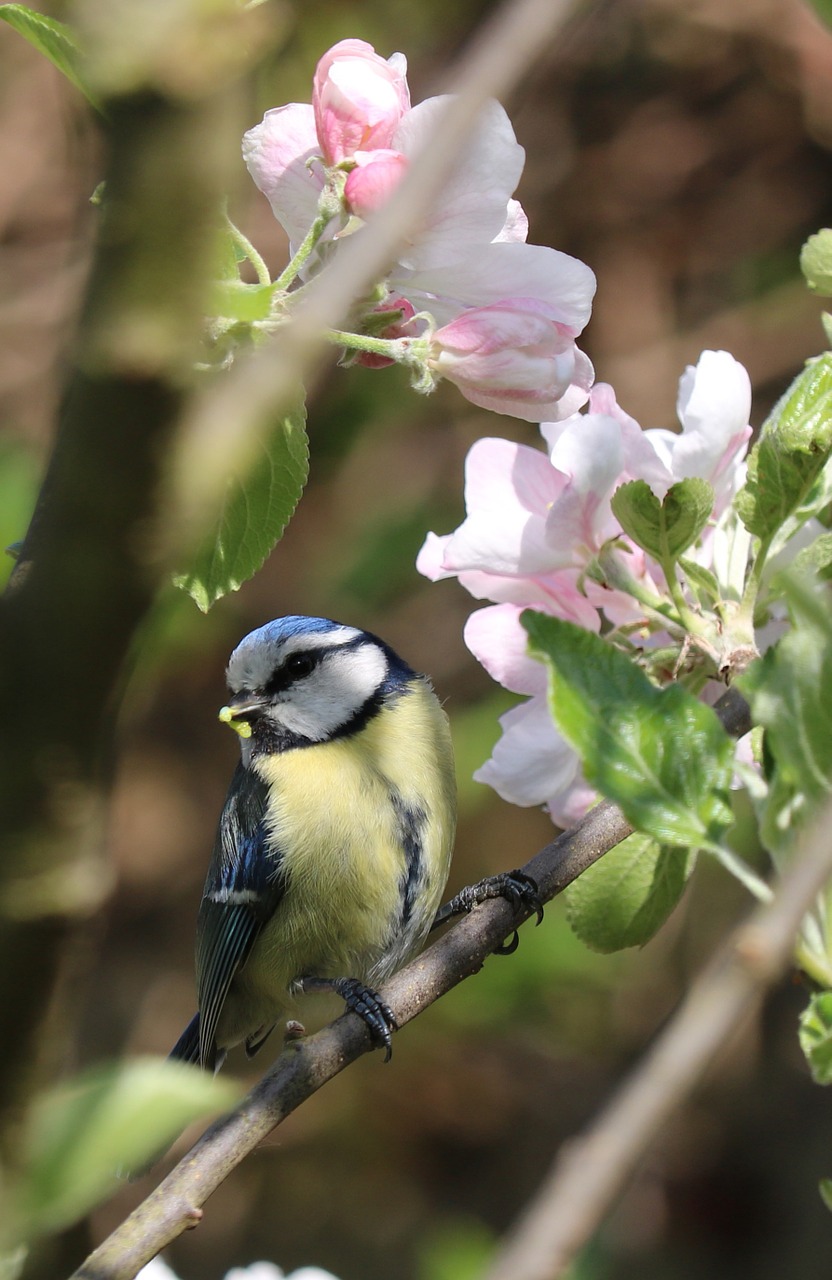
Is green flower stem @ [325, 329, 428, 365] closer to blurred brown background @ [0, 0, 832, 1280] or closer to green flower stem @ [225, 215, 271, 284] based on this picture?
green flower stem @ [225, 215, 271, 284]

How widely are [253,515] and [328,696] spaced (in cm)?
102

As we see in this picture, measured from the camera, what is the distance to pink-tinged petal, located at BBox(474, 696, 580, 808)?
2.92ft

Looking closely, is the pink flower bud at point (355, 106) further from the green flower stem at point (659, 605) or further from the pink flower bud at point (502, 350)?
the green flower stem at point (659, 605)

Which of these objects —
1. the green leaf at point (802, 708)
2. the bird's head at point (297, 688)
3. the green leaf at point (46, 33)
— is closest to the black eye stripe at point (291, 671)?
the bird's head at point (297, 688)

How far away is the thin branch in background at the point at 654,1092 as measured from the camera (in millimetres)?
269

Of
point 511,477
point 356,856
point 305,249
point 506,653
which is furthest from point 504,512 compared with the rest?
point 356,856

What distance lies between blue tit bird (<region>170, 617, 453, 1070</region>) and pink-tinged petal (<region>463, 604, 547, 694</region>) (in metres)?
0.61

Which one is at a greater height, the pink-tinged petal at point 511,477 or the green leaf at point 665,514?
the green leaf at point 665,514

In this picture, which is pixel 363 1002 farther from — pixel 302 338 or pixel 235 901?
pixel 302 338

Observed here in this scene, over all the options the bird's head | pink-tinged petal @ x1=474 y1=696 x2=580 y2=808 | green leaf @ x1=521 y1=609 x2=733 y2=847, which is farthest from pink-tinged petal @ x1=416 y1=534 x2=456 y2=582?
the bird's head

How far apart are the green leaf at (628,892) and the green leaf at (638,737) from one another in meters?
0.24

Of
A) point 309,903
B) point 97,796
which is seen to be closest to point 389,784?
point 309,903

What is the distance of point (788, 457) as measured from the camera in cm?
70

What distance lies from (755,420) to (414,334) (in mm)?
2367
